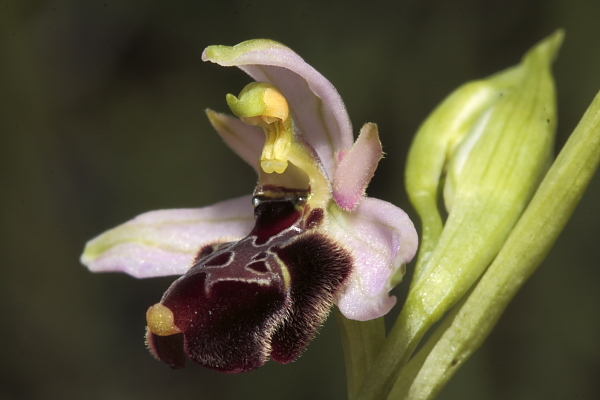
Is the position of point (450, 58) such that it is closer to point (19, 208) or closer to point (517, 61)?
point (517, 61)

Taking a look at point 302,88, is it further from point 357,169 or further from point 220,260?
point 220,260

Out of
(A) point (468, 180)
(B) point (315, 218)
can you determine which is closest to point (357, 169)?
(B) point (315, 218)

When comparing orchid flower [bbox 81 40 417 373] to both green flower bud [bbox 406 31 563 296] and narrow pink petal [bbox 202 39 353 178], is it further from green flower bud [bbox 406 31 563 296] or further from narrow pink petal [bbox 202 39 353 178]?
green flower bud [bbox 406 31 563 296]

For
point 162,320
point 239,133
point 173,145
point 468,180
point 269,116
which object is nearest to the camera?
point 162,320

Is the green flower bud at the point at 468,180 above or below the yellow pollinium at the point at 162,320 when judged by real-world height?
above

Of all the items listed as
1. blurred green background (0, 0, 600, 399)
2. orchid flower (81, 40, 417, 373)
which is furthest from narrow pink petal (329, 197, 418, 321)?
blurred green background (0, 0, 600, 399)

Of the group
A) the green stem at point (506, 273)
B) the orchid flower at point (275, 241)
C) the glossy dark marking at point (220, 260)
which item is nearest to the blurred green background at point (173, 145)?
the orchid flower at point (275, 241)

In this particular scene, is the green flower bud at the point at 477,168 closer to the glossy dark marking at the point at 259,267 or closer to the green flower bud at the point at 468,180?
the green flower bud at the point at 468,180
